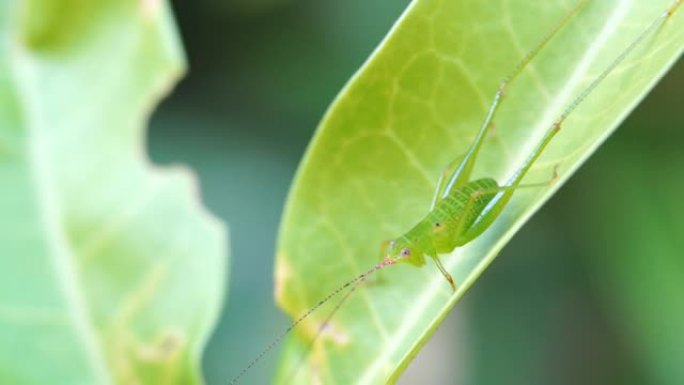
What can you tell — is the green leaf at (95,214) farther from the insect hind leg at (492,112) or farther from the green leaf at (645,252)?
the green leaf at (645,252)

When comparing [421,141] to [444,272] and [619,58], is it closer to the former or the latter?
[444,272]

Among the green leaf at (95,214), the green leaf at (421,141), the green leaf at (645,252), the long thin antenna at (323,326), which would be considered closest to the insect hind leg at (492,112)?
the green leaf at (421,141)

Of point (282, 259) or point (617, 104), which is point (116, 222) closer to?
point (282, 259)

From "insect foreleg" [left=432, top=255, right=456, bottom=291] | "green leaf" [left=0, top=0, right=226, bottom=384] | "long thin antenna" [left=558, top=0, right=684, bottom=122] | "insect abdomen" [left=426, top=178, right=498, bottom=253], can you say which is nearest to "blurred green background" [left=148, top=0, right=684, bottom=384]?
"insect abdomen" [left=426, top=178, right=498, bottom=253]

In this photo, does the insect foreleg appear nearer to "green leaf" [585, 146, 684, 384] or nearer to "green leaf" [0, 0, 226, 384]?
"green leaf" [0, 0, 226, 384]

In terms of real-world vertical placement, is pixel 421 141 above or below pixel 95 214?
above

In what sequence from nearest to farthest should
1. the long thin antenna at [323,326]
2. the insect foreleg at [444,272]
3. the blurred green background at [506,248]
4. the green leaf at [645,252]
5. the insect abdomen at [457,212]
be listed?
1. the insect foreleg at [444,272]
2. the long thin antenna at [323,326]
3. the insect abdomen at [457,212]
4. the green leaf at [645,252]
5. the blurred green background at [506,248]

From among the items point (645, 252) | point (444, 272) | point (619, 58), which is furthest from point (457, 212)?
point (645, 252)
